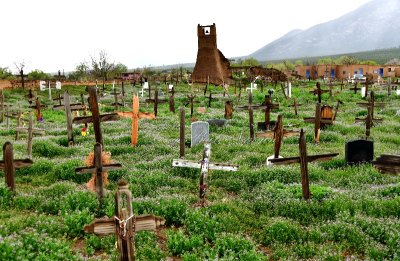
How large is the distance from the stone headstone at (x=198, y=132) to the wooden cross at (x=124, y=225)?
1207cm

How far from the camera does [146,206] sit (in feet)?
33.5

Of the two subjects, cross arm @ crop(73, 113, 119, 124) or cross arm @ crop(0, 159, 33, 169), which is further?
cross arm @ crop(73, 113, 119, 124)

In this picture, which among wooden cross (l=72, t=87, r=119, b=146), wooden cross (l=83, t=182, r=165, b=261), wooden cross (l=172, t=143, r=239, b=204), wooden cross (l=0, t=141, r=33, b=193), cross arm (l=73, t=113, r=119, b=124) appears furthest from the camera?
cross arm (l=73, t=113, r=119, b=124)

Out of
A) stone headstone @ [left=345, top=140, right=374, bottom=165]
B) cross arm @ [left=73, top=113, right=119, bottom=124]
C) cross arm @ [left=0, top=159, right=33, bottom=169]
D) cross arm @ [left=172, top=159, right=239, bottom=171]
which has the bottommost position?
stone headstone @ [left=345, top=140, right=374, bottom=165]

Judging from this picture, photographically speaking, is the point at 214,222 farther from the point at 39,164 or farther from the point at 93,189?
the point at 39,164

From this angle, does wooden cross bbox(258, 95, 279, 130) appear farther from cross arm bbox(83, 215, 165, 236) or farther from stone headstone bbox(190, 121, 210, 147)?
cross arm bbox(83, 215, 165, 236)

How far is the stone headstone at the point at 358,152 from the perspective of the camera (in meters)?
14.6

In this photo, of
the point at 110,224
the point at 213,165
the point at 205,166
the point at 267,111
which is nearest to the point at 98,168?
the point at 205,166

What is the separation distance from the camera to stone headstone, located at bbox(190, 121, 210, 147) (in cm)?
1827

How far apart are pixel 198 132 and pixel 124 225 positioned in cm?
1270

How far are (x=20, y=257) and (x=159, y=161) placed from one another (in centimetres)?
827

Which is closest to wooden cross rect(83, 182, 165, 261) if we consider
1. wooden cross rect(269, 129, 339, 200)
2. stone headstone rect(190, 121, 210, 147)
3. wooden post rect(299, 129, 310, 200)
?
wooden cross rect(269, 129, 339, 200)

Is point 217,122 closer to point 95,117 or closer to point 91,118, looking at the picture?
point 91,118

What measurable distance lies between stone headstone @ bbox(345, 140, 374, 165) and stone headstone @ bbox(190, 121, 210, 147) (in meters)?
6.50
